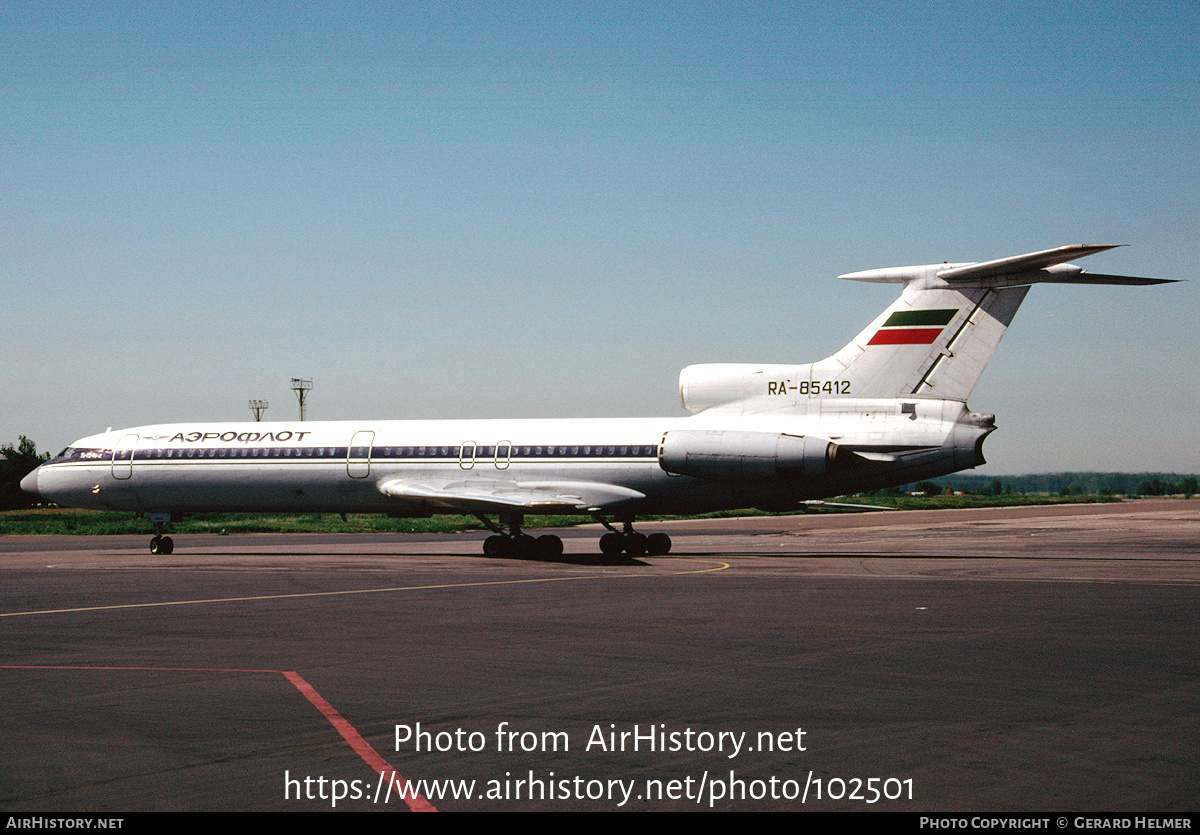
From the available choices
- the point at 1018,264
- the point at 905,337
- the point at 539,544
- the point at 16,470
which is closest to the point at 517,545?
the point at 539,544

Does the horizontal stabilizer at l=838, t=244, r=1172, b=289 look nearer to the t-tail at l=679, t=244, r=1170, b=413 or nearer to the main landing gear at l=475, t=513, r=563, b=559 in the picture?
the t-tail at l=679, t=244, r=1170, b=413

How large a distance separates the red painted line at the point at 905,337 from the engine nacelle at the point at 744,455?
9.41 ft

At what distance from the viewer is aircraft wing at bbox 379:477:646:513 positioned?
28453 millimetres

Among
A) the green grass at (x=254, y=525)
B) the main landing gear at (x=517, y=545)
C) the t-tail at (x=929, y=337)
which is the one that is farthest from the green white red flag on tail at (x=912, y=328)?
the green grass at (x=254, y=525)

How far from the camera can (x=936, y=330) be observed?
26.2 metres

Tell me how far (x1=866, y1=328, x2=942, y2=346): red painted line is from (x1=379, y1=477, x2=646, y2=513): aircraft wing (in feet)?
23.6

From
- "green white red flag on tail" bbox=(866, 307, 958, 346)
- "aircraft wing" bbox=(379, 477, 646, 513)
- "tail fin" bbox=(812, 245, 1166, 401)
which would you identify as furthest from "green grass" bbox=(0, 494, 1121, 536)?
"green white red flag on tail" bbox=(866, 307, 958, 346)

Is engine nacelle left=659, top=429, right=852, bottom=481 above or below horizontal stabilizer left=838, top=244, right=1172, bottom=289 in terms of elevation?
below

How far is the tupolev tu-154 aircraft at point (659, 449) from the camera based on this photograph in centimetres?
2602

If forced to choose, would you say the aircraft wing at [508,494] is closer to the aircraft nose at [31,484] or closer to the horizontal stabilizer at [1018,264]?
the horizontal stabilizer at [1018,264]

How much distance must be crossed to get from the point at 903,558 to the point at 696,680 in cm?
1949

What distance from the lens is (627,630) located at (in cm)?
1410

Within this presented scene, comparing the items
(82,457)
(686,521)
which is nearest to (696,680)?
(82,457)
